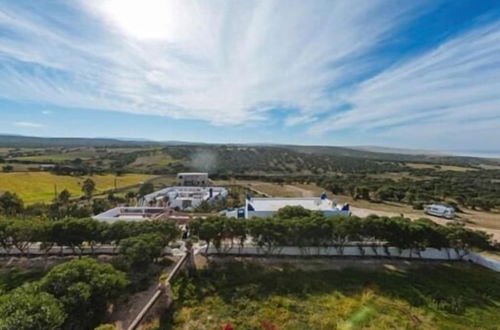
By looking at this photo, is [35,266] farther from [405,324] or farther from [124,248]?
[405,324]

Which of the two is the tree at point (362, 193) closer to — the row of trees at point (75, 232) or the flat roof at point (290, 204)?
the flat roof at point (290, 204)

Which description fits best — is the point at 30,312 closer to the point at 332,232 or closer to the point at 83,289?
the point at 83,289

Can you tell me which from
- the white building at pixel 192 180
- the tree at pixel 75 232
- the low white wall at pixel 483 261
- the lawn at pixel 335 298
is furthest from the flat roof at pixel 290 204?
the white building at pixel 192 180

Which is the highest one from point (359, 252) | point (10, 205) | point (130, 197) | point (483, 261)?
point (10, 205)

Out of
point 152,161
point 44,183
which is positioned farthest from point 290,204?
point 152,161

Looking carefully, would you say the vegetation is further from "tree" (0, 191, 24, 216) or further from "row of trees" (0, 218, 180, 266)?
"tree" (0, 191, 24, 216)
